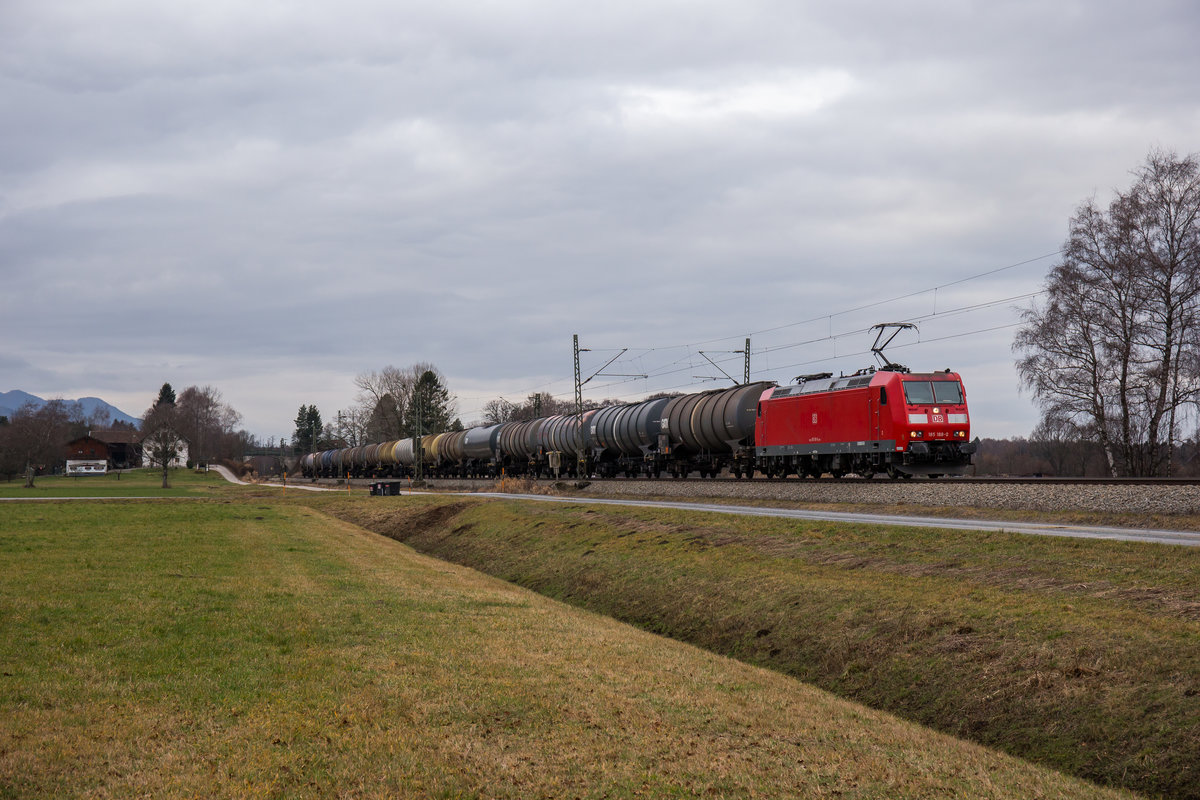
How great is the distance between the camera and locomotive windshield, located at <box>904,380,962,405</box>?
31.8m

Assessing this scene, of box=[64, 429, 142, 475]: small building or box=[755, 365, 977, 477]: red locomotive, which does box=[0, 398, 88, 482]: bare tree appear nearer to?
box=[64, 429, 142, 475]: small building

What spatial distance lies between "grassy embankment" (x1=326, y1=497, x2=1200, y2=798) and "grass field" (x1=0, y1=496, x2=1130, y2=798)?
1.11 meters

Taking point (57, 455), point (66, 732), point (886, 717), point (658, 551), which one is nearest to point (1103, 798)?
point (886, 717)

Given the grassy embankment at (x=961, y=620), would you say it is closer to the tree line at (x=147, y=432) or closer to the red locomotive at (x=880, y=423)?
the red locomotive at (x=880, y=423)

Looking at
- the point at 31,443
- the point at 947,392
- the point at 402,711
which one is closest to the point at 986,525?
the point at 947,392

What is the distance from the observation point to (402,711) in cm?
852

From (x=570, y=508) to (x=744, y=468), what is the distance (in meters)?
10.2

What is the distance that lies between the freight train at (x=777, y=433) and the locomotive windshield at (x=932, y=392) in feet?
0.12

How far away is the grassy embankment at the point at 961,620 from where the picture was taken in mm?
9711

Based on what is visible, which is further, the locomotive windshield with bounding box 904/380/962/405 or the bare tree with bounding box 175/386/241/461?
the bare tree with bounding box 175/386/241/461

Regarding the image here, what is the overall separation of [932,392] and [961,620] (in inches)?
803

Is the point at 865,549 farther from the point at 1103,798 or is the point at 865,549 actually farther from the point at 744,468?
the point at 744,468

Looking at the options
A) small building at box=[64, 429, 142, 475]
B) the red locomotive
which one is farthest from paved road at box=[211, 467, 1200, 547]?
small building at box=[64, 429, 142, 475]

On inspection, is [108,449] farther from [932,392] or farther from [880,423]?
[932,392]
